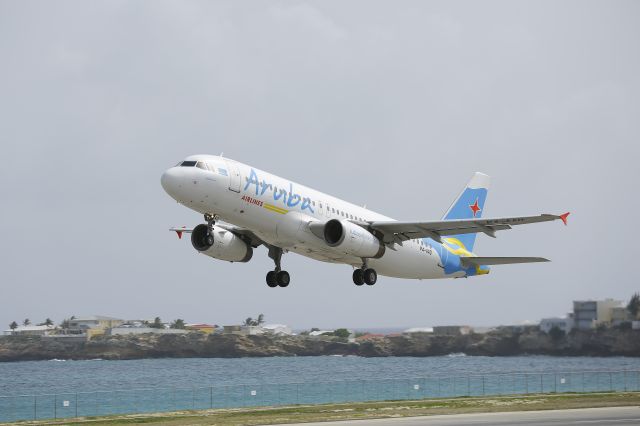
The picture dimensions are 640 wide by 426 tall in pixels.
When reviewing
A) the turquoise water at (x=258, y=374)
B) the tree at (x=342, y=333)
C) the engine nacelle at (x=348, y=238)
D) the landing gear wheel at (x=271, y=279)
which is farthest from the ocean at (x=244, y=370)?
the engine nacelle at (x=348, y=238)

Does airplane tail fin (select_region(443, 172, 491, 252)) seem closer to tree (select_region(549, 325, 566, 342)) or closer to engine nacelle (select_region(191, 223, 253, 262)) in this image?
engine nacelle (select_region(191, 223, 253, 262))

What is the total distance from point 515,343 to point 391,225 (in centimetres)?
7460

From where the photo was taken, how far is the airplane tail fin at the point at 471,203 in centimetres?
6306

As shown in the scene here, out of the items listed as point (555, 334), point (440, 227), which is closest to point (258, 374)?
point (555, 334)

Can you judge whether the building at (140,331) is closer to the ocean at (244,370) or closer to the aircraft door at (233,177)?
the ocean at (244,370)

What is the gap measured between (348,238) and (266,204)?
4.91 meters

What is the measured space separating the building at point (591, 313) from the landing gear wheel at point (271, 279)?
66.9 m

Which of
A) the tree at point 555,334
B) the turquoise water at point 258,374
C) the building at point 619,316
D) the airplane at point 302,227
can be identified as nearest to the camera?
the airplane at point 302,227

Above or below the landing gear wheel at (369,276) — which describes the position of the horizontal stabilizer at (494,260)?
above

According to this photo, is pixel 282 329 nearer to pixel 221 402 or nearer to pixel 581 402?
pixel 221 402

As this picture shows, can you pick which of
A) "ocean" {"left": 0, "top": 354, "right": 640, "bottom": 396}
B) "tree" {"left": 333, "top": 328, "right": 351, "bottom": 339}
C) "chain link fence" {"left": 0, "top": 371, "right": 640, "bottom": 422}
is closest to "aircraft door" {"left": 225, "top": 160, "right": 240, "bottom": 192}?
"chain link fence" {"left": 0, "top": 371, "right": 640, "bottom": 422}

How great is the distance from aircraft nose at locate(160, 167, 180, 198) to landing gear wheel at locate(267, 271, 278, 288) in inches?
459

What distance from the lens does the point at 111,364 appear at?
490ft

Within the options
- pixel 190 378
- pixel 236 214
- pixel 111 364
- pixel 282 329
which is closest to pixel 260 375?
pixel 190 378
